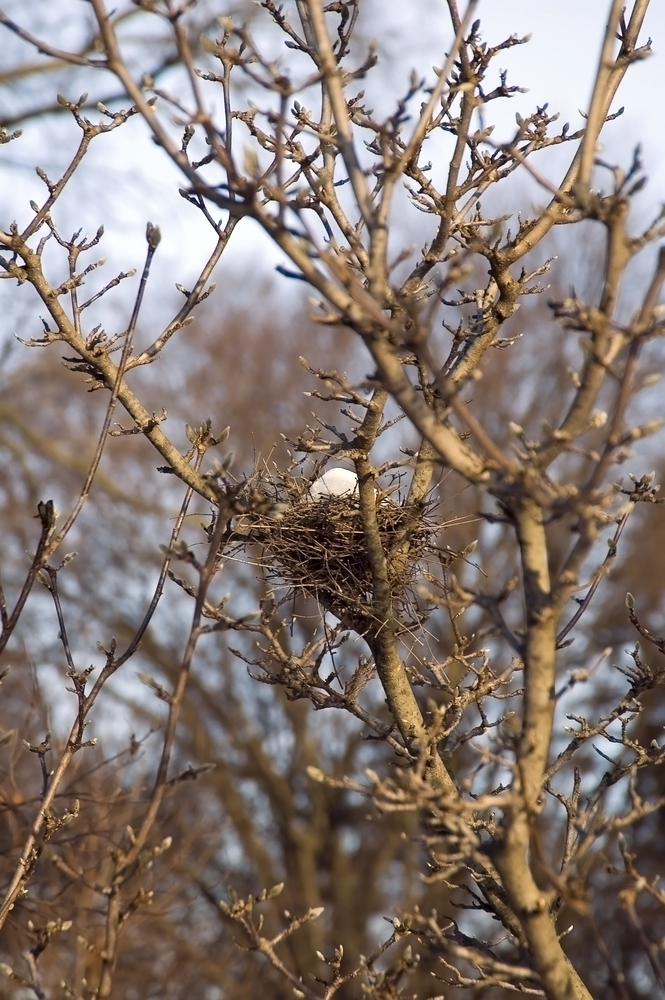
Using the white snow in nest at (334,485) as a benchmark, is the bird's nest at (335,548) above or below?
below

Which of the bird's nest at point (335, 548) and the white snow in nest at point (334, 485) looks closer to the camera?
the bird's nest at point (335, 548)

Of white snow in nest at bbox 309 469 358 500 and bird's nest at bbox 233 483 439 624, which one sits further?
white snow in nest at bbox 309 469 358 500

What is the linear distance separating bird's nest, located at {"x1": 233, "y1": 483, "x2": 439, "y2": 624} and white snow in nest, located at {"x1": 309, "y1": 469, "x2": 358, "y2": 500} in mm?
45

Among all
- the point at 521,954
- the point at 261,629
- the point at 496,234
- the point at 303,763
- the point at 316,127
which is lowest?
the point at 521,954

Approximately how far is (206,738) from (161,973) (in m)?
5.22

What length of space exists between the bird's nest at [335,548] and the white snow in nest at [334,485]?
0.04 m

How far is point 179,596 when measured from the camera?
14.1 meters

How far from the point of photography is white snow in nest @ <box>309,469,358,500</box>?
3.38m

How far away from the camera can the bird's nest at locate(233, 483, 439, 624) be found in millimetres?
3104

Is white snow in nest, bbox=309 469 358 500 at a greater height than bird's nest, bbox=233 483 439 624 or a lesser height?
greater

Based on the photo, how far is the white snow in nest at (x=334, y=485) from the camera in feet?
11.1

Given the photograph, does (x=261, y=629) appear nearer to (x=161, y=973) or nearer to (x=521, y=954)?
(x=521, y=954)

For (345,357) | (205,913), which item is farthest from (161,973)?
(345,357)

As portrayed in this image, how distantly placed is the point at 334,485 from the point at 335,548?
1.05 feet
